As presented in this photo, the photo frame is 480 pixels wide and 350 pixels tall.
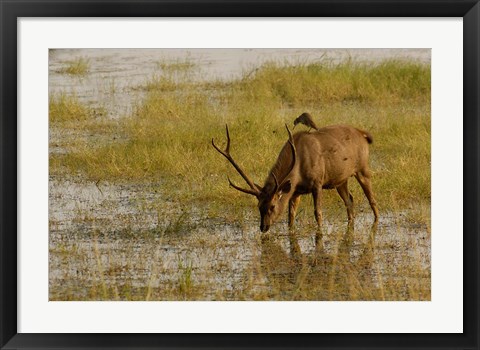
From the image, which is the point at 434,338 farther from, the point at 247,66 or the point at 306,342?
the point at 247,66

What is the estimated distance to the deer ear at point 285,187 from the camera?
11.3 metres

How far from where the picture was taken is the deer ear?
11.3m

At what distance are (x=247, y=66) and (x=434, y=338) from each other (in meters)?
7.14

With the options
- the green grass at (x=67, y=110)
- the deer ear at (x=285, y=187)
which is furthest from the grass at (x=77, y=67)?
the deer ear at (x=285, y=187)

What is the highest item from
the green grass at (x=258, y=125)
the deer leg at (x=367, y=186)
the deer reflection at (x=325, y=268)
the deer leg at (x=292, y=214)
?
the green grass at (x=258, y=125)

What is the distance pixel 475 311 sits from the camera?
879 centimetres

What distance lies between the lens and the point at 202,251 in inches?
437

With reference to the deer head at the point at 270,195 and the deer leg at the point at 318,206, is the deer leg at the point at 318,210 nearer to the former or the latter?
the deer leg at the point at 318,206

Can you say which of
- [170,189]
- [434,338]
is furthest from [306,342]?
[170,189]
